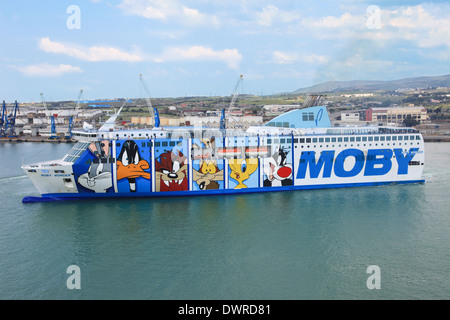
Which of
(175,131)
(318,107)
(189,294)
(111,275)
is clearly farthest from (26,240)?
(318,107)

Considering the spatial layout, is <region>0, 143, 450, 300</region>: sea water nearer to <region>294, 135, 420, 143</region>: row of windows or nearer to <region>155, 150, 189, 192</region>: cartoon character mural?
<region>155, 150, 189, 192</region>: cartoon character mural

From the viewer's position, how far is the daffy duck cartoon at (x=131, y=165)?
68.4 ft

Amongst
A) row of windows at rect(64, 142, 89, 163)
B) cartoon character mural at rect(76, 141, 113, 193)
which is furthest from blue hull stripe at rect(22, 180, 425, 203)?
Answer: row of windows at rect(64, 142, 89, 163)

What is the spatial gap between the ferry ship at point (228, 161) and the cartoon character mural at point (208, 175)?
0.18ft

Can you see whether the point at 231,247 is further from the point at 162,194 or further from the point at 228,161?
the point at 228,161

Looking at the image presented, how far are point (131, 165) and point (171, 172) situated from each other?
86.0 inches

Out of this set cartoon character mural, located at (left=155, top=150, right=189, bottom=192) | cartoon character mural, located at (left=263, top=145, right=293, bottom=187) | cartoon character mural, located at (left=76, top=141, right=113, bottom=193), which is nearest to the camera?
cartoon character mural, located at (left=76, top=141, right=113, bottom=193)

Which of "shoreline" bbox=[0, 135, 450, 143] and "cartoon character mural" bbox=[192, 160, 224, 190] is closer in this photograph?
"cartoon character mural" bbox=[192, 160, 224, 190]

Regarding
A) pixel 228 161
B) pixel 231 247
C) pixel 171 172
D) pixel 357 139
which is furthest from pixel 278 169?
pixel 231 247

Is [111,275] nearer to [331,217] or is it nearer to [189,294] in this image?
[189,294]

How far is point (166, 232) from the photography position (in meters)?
16.1

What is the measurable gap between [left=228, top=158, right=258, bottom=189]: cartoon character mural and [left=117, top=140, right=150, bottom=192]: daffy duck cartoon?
4.80 metres

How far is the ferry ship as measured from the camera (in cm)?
2069

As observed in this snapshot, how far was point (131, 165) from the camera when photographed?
20938 mm
